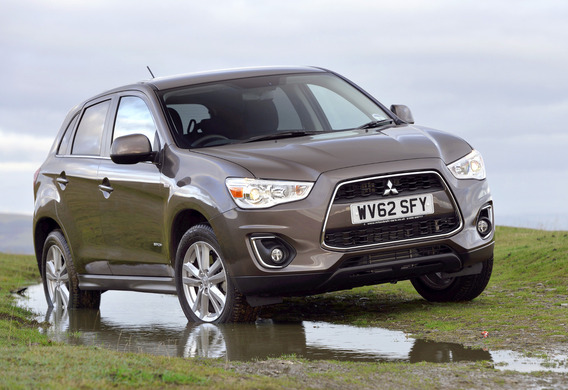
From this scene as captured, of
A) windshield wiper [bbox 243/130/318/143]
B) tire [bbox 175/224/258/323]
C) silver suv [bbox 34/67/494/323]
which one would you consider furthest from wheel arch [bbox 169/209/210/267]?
windshield wiper [bbox 243/130/318/143]

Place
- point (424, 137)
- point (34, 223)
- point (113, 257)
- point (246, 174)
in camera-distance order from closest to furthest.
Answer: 1. point (246, 174)
2. point (424, 137)
3. point (113, 257)
4. point (34, 223)

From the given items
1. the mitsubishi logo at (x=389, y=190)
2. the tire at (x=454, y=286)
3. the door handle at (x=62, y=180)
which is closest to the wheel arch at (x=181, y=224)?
the mitsubishi logo at (x=389, y=190)

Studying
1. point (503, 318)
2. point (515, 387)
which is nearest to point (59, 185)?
point (503, 318)

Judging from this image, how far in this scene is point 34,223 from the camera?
10.7 metres

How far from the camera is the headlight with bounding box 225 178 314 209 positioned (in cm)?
691

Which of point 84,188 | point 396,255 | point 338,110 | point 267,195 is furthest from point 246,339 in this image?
point 84,188

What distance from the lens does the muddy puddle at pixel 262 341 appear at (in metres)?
5.84

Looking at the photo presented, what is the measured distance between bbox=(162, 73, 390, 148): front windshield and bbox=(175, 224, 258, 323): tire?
0.86m

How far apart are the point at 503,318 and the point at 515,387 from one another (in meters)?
2.40

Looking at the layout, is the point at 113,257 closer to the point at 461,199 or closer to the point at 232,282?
the point at 232,282

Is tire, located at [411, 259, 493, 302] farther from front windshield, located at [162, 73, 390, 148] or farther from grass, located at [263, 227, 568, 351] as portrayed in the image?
front windshield, located at [162, 73, 390, 148]

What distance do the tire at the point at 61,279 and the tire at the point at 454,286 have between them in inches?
134

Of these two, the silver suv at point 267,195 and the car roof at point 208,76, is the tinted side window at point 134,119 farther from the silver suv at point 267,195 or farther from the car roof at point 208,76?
the car roof at point 208,76

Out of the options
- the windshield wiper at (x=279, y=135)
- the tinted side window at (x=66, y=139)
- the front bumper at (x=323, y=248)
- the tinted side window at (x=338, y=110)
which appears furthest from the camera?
the tinted side window at (x=66, y=139)
